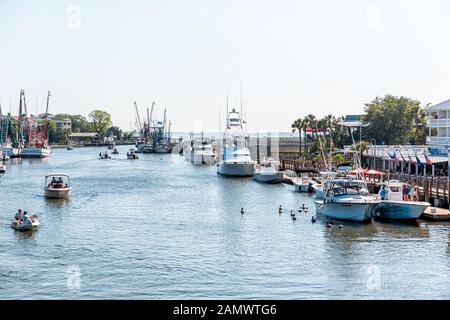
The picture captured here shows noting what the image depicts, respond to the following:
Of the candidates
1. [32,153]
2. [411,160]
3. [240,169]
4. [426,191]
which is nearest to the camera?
[426,191]

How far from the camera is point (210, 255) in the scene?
34406mm

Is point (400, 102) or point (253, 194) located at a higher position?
point (400, 102)

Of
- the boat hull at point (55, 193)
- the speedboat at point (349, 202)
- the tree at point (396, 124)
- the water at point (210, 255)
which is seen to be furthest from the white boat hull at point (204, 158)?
the speedboat at point (349, 202)

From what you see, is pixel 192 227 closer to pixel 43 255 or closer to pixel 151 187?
pixel 43 255

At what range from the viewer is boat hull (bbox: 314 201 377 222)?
45.2m

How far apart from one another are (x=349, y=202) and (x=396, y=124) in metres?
65.1

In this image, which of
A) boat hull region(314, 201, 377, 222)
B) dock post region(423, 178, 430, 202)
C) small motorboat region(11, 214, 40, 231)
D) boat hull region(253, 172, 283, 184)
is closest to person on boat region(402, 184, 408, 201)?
dock post region(423, 178, 430, 202)

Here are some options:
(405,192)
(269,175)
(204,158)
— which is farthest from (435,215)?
(204,158)

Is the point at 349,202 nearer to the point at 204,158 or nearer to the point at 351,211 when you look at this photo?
the point at 351,211

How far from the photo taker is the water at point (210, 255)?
88.3 ft

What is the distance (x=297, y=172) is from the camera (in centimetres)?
8812

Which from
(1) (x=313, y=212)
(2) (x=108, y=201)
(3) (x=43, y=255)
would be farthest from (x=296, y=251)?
(2) (x=108, y=201)

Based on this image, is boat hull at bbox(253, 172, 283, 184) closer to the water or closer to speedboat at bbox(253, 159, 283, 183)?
speedboat at bbox(253, 159, 283, 183)

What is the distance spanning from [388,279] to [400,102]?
275ft
